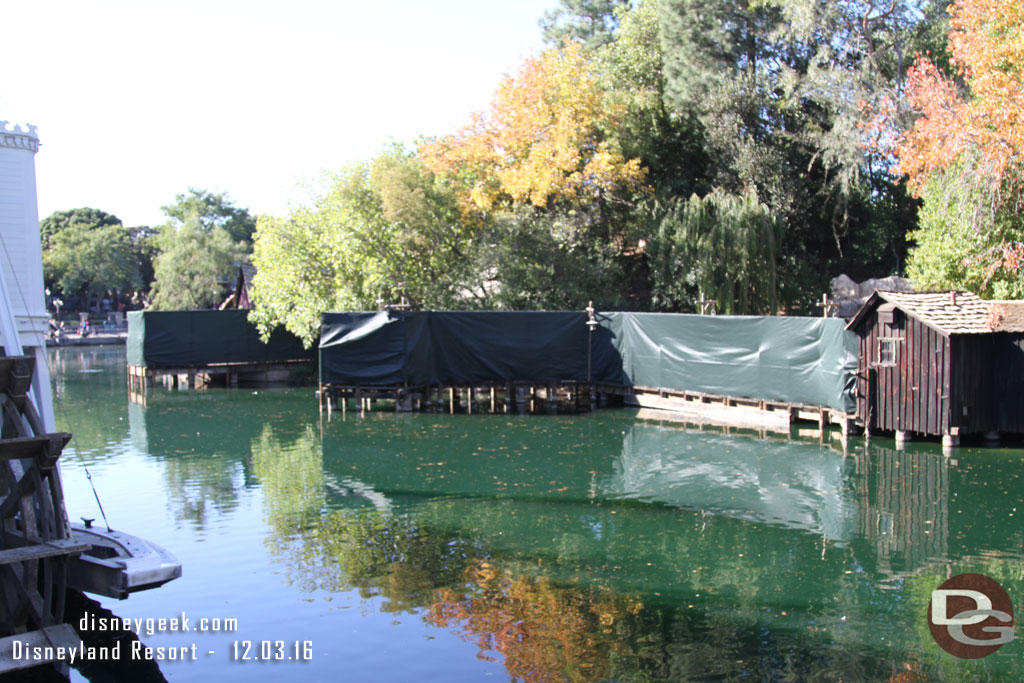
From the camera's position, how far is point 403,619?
29.0 ft

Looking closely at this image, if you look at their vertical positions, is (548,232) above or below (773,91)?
below

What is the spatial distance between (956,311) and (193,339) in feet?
78.3

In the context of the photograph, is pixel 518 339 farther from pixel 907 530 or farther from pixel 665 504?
pixel 907 530

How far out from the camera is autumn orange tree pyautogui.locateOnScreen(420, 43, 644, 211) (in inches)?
1039

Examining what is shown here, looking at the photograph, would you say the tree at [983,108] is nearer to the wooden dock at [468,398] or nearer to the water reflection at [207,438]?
the wooden dock at [468,398]

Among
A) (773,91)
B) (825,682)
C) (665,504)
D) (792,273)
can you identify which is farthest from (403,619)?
(773,91)

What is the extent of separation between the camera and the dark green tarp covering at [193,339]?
101 feet

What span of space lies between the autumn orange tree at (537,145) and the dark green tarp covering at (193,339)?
9563mm

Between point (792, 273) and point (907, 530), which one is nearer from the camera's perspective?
point (907, 530)

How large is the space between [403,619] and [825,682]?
12.7 ft

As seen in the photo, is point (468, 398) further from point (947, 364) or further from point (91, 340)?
point (91, 340)

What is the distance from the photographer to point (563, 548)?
11102 mm

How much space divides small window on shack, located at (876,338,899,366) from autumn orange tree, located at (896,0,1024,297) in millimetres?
4129

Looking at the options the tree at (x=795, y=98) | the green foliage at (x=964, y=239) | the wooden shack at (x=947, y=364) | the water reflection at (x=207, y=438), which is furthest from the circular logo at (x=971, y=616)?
the tree at (x=795, y=98)
